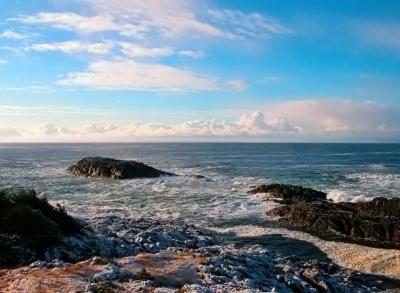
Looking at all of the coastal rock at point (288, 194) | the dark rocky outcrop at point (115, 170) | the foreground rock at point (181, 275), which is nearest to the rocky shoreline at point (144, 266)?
the foreground rock at point (181, 275)

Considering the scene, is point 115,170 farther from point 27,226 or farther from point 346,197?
point 27,226

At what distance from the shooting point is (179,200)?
45219 mm

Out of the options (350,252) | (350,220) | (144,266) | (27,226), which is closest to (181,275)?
(144,266)

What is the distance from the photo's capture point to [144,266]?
1617 centimetres

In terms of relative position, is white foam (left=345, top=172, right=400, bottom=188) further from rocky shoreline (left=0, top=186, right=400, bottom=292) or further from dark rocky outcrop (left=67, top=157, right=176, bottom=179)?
rocky shoreline (left=0, top=186, right=400, bottom=292)

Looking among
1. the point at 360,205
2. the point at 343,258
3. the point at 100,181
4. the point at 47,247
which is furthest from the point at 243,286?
the point at 100,181

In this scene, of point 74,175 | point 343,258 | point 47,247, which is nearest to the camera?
point 47,247

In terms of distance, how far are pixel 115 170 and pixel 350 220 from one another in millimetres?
42429

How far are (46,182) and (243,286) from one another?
172 ft

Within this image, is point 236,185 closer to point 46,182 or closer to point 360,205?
point 360,205

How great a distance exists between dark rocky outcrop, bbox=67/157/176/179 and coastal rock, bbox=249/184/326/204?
68.5ft

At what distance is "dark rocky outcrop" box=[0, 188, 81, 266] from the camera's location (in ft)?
61.9

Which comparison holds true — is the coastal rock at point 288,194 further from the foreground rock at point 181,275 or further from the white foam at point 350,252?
the foreground rock at point 181,275

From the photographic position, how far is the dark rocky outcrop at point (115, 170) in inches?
2650
